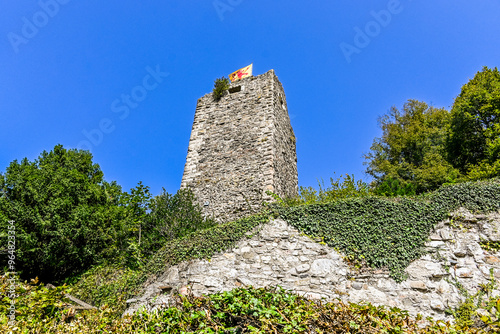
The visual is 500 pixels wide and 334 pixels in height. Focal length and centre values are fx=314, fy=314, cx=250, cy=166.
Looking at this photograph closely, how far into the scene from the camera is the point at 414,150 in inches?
703

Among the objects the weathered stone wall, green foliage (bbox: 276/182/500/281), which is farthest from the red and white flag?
the weathered stone wall

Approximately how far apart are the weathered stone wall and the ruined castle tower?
2.70 meters

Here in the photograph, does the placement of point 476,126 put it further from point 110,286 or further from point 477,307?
point 110,286

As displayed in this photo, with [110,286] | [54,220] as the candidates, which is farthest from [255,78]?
[110,286]

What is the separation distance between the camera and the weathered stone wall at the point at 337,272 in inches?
206

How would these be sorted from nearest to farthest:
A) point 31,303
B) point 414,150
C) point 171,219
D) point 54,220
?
1. point 31,303
2. point 171,219
3. point 54,220
4. point 414,150

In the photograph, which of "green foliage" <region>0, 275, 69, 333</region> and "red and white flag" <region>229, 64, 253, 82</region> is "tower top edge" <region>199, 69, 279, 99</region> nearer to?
"red and white flag" <region>229, 64, 253, 82</region>

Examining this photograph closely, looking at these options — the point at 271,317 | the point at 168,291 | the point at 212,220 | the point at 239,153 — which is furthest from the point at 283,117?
the point at 271,317

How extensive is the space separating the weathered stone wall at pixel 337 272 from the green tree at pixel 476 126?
763 cm

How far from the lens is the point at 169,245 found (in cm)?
663

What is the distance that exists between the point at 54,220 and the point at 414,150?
17558mm

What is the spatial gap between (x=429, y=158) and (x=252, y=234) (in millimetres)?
12942

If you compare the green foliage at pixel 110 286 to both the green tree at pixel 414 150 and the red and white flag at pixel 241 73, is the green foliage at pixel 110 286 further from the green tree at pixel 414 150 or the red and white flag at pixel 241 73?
the green tree at pixel 414 150

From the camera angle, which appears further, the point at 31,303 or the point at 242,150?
the point at 242,150
